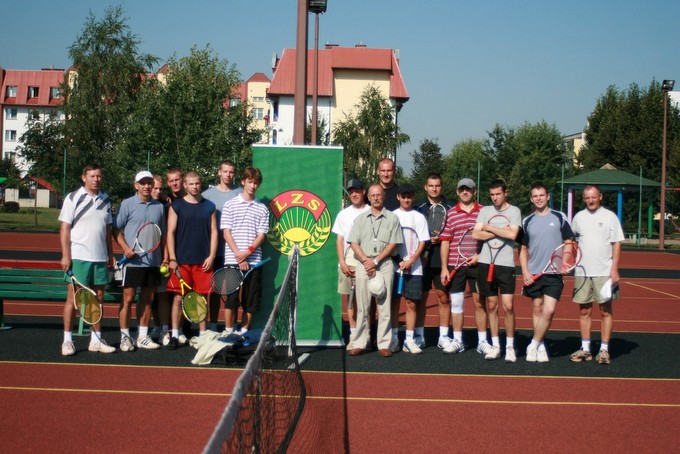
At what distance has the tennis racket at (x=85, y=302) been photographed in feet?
27.7

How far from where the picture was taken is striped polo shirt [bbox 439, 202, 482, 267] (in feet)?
30.2

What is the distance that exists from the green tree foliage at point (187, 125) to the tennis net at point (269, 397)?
855 inches

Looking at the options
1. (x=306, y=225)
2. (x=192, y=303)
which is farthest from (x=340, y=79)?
(x=192, y=303)

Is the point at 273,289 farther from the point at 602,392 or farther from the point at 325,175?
the point at 602,392

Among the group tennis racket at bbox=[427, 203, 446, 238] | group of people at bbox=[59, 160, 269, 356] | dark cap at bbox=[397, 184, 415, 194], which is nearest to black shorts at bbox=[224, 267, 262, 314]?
group of people at bbox=[59, 160, 269, 356]

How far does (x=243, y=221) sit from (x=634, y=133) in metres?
45.9

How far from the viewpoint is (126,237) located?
8.94 metres

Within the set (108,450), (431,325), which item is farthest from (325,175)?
(108,450)

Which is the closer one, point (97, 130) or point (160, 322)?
point (160, 322)

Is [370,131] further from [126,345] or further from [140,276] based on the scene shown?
[126,345]

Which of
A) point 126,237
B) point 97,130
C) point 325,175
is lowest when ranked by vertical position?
point 126,237

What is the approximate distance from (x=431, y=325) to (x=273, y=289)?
3.41 m

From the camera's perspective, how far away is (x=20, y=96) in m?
96.6

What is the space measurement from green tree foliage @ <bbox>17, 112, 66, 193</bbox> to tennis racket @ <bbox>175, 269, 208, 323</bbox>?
35.4 m
